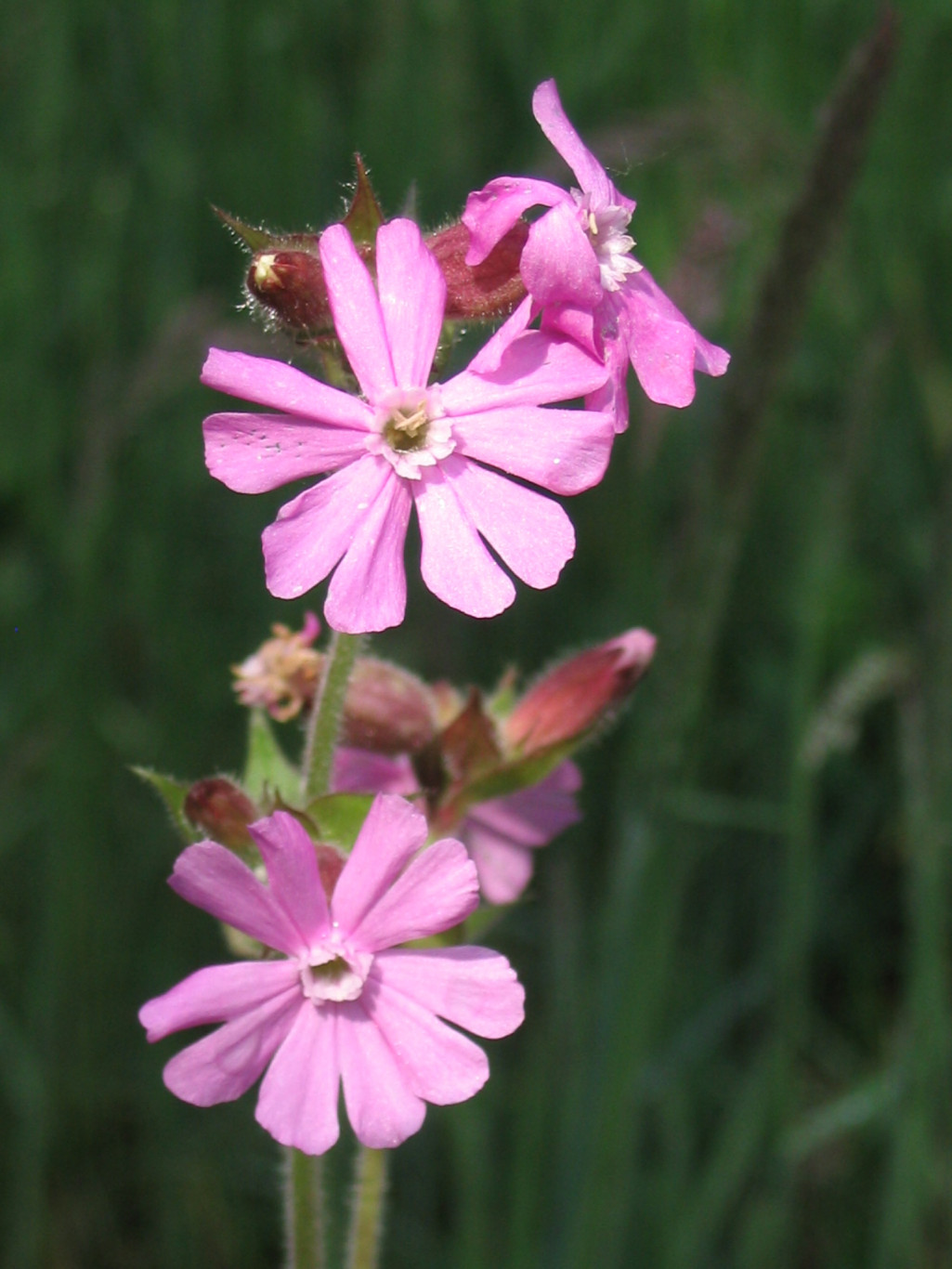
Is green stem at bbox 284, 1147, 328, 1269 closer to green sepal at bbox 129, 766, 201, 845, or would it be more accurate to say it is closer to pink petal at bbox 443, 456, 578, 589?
green sepal at bbox 129, 766, 201, 845

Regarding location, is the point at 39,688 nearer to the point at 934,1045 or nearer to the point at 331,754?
the point at 331,754

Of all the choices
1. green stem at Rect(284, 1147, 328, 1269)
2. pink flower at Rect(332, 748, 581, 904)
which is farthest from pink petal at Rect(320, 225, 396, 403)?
green stem at Rect(284, 1147, 328, 1269)

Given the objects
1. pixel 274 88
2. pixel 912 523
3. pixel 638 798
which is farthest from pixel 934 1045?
pixel 274 88

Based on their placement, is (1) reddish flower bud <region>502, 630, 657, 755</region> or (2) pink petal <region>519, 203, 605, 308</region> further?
(1) reddish flower bud <region>502, 630, 657, 755</region>

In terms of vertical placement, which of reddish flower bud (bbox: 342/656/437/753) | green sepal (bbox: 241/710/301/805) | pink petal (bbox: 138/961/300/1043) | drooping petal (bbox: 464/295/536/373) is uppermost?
drooping petal (bbox: 464/295/536/373)

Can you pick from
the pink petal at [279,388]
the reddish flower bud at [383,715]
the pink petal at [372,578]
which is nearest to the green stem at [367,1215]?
the reddish flower bud at [383,715]

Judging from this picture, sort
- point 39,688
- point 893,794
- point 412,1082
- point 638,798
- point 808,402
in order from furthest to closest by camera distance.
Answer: point 808,402 → point 893,794 → point 39,688 → point 638,798 → point 412,1082
